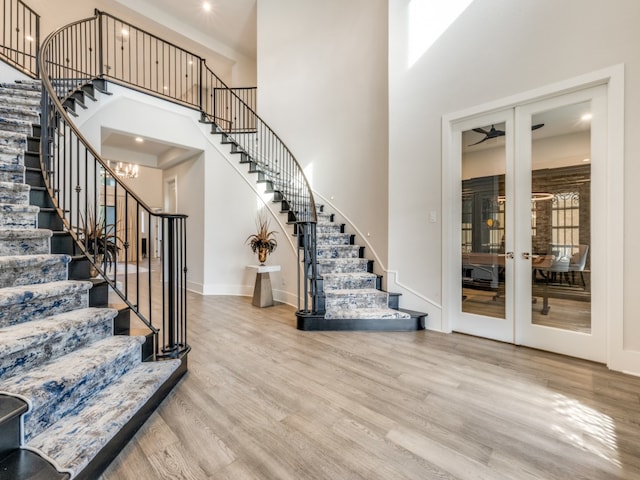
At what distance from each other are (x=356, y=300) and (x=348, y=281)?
1.21 ft

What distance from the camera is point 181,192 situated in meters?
6.23

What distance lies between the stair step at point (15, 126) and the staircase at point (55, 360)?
0.65m

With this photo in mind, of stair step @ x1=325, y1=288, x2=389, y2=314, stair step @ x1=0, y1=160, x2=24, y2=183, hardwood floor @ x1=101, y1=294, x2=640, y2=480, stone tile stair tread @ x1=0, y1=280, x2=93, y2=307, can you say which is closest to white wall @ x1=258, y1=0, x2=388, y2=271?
stair step @ x1=325, y1=288, x2=389, y2=314

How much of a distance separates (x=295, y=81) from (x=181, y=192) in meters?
3.38

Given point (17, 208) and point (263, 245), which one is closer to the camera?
point (17, 208)

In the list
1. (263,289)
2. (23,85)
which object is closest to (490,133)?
(263,289)

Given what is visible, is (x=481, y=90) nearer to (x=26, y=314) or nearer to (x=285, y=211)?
(x=285, y=211)

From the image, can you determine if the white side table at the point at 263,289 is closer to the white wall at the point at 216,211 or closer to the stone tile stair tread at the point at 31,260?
the white wall at the point at 216,211

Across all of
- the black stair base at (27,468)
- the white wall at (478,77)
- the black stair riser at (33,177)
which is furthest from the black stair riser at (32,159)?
the white wall at (478,77)

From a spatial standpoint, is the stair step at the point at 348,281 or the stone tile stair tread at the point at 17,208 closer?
the stone tile stair tread at the point at 17,208

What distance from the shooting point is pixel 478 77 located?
312 centimetres

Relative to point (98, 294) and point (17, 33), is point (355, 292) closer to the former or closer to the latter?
point (98, 294)

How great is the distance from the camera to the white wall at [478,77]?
2350 millimetres

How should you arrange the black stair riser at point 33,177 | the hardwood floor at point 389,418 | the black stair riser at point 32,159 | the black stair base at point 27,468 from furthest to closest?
the black stair riser at point 32,159, the black stair riser at point 33,177, the hardwood floor at point 389,418, the black stair base at point 27,468
